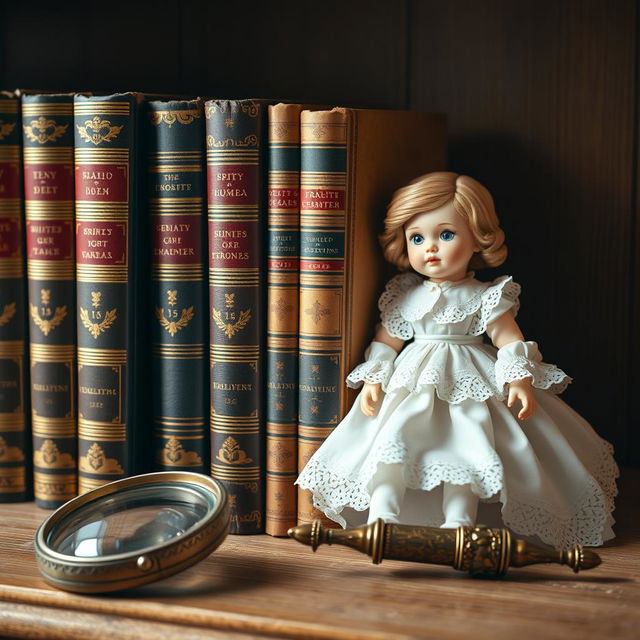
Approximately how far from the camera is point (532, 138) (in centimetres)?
101

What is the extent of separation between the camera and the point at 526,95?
1007mm

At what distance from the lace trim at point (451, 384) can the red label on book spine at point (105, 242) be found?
0.29 m

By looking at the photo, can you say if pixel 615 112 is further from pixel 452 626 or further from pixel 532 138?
pixel 452 626

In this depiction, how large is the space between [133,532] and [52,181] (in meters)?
0.36

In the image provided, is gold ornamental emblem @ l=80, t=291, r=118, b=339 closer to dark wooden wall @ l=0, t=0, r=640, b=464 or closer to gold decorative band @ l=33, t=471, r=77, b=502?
gold decorative band @ l=33, t=471, r=77, b=502

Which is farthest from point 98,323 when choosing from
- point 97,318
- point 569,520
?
point 569,520

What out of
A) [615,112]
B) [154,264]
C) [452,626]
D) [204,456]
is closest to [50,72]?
[154,264]

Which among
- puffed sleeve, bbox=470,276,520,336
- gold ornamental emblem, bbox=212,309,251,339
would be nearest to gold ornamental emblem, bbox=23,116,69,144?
gold ornamental emblem, bbox=212,309,251,339

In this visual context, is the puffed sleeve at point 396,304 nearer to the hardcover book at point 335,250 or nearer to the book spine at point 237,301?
the hardcover book at point 335,250

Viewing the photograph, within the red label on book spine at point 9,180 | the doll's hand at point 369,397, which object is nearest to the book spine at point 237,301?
the doll's hand at point 369,397

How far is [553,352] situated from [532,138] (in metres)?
0.24

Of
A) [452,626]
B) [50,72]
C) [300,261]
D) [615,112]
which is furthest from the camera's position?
[50,72]

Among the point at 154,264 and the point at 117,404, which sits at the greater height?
the point at 154,264

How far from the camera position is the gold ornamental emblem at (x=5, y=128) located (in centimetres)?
90
